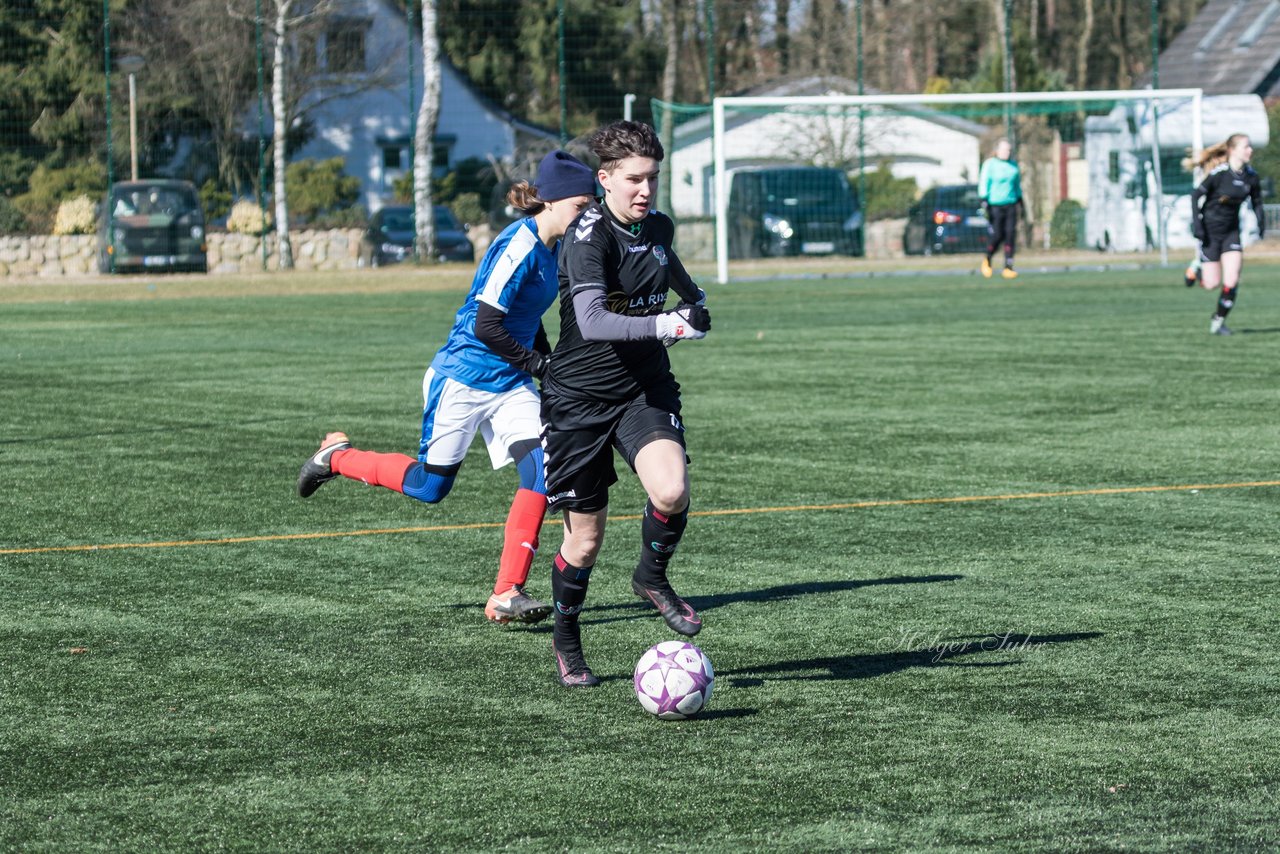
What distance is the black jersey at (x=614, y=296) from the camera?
234 inches

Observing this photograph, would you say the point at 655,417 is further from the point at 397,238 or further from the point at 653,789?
the point at 397,238

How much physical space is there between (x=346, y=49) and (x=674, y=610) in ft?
154

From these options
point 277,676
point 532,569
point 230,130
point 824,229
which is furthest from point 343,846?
point 230,130

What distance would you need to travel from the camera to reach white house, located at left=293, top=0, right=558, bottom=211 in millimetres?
50469

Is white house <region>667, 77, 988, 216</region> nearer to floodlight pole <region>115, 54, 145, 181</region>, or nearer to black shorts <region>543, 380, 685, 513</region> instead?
floodlight pole <region>115, 54, 145, 181</region>

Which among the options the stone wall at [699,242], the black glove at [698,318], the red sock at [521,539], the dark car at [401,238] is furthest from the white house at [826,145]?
the black glove at [698,318]

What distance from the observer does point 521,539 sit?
7195 mm

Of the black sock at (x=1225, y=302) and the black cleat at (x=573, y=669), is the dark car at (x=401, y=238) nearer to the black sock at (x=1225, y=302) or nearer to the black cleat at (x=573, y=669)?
the black sock at (x=1225, y=302)

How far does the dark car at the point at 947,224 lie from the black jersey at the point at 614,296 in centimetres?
3442

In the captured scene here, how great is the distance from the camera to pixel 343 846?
4.46 m

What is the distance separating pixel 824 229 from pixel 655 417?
32244 millimetres

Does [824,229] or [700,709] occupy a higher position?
[824,229]

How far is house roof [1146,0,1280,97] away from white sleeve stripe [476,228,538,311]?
54.1 metres

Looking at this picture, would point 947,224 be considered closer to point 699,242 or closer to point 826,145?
point 826,145
